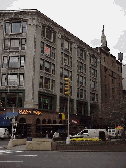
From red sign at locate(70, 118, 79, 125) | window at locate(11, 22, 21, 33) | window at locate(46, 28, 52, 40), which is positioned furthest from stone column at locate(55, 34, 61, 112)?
window at locate(11, 22, 21, 33)

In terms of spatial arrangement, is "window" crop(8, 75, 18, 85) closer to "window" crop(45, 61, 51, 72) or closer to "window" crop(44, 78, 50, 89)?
"window" crop(44, 78, 50, 89)

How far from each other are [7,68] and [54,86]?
1041cm

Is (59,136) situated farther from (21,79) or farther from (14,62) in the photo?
(14,62)

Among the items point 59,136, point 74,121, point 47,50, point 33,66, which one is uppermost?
point 47,50

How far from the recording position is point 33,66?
44000 mm

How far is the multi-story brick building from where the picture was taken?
142 ft

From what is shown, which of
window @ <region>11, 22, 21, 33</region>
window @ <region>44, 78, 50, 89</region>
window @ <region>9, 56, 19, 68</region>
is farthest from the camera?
window @ <region>44, 78, 50, 89</region>

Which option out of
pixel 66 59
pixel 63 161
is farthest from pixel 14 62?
pixel 63 161

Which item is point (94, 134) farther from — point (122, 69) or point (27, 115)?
point (122, 69)

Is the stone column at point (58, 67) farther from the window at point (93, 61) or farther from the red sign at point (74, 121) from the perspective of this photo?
the window at point (93, 61)

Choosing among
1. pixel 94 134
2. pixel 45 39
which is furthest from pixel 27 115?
pixel 45 39

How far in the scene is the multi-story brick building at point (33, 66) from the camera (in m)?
43.4

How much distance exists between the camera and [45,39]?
48094mm

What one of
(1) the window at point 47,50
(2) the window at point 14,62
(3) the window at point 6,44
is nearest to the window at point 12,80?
(2) the window at point 14,62
